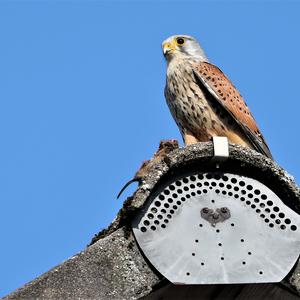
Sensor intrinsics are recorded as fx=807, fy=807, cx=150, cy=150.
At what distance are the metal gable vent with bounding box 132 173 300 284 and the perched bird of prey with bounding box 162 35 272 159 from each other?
2.99 meters

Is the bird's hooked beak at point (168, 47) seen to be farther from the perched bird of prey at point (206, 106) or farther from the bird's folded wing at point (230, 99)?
the bird's folded wing at point (230, 99)

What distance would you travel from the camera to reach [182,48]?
10.5m

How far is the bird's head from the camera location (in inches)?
408

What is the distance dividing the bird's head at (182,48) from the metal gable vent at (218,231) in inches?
188

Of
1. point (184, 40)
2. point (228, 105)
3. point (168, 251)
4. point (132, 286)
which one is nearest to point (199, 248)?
point (168, 251)

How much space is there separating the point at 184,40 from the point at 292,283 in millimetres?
5773

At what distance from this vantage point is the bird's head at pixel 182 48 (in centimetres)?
1038

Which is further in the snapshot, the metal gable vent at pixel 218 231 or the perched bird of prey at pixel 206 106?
the perched bird of prey at pixel 206 106

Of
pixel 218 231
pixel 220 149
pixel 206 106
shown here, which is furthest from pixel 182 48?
pixel 218 231

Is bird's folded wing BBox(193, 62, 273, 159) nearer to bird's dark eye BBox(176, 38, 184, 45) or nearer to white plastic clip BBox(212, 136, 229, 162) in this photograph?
bird's dark eye BBox(176, 38, 184, 45)

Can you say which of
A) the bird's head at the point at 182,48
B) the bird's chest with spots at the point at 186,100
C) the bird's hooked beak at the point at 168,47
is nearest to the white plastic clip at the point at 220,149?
the bird's chest with spots at the point at 186,100

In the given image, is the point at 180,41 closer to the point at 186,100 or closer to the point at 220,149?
the point at 186,100

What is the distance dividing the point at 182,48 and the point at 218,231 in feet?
17.5

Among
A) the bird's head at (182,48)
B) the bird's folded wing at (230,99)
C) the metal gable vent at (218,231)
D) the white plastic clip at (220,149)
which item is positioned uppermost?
the bird's head at (182,48)
